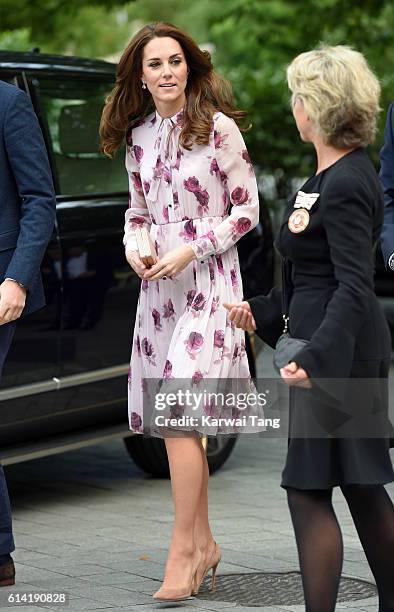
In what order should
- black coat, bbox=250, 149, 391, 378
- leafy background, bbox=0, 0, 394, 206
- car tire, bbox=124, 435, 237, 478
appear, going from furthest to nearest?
leafy background, bbox=0, 0, 394, 206, car tire, bbox=124, 435, 237, 478, black coat, bbox=250, 149, 391, 378

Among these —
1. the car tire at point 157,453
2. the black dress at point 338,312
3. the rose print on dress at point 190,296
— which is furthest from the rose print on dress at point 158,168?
the car tire at point 157,453

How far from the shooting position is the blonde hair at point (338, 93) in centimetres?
374

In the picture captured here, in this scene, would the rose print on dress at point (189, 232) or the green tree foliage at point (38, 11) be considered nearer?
the rose print on dress at point (189, 232)

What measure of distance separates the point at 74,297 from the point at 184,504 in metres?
1.71

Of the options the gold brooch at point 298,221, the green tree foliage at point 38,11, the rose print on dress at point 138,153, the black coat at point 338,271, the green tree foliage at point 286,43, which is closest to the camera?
the black coat at point 338,271

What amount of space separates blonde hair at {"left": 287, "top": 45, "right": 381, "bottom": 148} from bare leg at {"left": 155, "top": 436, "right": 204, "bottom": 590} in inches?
56.9

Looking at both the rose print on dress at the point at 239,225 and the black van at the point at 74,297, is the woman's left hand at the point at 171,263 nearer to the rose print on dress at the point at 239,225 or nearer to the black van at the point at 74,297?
the rose print on dress at the point at 239,225

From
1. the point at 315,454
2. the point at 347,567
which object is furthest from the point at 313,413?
the point at 347,567

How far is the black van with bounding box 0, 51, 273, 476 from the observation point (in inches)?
242

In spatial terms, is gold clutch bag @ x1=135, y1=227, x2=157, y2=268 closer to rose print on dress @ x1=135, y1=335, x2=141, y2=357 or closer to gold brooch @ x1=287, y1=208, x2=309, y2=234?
rose print on dress @ x1=135, y1=335, x2=141, y2=357

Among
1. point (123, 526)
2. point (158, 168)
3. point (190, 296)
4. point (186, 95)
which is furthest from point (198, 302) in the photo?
point (123, 526)

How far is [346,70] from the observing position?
3.74 meters

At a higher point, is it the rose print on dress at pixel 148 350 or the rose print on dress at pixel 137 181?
the rose print on dress at pixel 137 181

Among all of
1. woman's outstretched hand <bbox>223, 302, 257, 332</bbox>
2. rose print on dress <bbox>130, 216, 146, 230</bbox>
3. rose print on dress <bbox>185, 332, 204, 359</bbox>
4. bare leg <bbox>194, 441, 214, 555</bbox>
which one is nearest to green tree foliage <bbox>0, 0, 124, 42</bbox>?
rose print on dress <bbox>130, 216, 146, 230</bbox>
